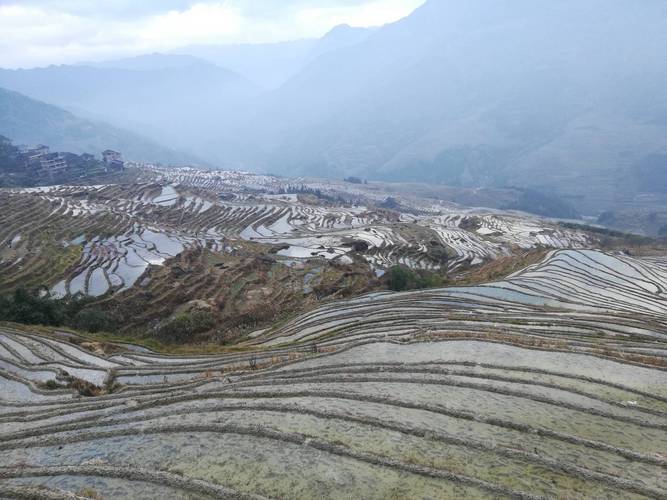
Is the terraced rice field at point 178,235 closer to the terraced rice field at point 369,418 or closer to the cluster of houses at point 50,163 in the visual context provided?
the terraced rice field at point 369,418

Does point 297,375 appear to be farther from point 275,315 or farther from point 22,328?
point 22,328

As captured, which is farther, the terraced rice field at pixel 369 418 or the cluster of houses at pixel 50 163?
the cluster of houses at pixel 50 163

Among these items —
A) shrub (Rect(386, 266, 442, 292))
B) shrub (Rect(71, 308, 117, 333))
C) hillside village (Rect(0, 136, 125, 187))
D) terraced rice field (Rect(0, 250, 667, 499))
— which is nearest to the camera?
terraced rice field (Rect(0, 250, 667, 499))

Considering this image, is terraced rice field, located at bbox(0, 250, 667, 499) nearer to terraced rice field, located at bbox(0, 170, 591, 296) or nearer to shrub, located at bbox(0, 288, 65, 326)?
shrub, located at bbox(0, 288, 65, 326)

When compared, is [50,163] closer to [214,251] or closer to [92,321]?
[214,251]

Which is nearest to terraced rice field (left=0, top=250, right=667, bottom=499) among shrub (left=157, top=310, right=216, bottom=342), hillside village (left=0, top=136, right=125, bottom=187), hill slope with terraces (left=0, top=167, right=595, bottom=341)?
shrub (left=157, top=310, right=216, bottom=342)

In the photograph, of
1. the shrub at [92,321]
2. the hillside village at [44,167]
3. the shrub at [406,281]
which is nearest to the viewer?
the shrub at [92,321]

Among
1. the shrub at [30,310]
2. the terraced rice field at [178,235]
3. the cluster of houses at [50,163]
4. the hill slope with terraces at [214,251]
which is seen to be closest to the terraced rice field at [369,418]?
the shrub at [30,310]

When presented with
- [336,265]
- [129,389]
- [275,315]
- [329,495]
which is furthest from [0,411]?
[336,265]

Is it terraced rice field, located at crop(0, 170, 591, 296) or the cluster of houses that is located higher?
the cluster of houses
